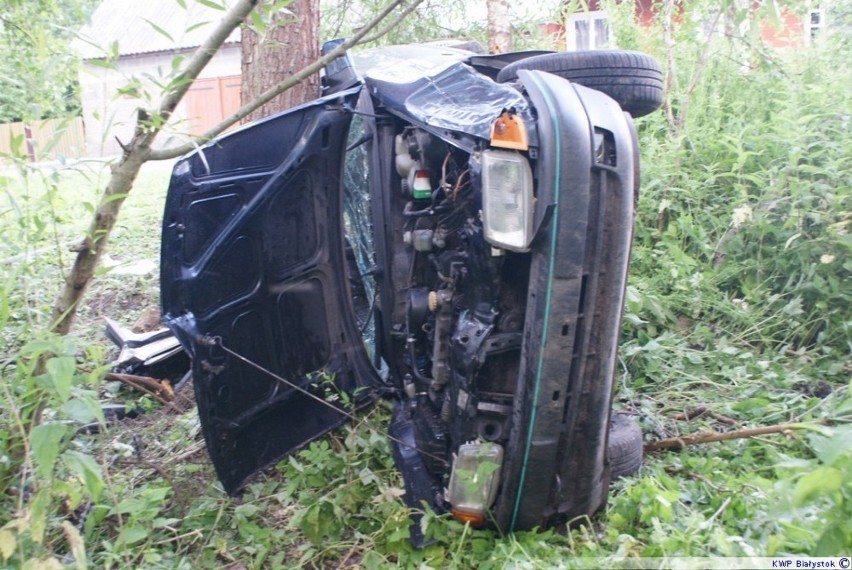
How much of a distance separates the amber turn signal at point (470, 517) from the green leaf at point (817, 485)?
1180 mm

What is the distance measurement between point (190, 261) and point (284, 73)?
193cm

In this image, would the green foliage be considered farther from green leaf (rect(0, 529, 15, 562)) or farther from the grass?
green leaf (rect(0, 529, 15, 562))

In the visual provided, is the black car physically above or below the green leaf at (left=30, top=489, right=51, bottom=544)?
above

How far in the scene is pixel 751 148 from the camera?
507 centimetres

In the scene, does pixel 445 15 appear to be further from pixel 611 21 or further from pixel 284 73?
pixel 284 73

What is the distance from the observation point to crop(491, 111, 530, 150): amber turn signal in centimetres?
227

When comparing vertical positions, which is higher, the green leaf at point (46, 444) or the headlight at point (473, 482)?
the green leaf at point (46, 444)

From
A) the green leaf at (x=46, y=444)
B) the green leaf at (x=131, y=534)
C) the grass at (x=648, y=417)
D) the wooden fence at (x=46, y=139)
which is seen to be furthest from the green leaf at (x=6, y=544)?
the wooden fence at (x=46, y=139)

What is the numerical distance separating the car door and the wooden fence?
41cm

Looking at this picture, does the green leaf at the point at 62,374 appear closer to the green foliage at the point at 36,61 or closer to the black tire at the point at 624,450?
the green foliage at the point at 36,61

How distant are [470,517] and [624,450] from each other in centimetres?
71

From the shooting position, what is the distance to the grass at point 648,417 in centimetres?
217

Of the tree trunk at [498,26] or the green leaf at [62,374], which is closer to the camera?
the green leaf at [62,374]

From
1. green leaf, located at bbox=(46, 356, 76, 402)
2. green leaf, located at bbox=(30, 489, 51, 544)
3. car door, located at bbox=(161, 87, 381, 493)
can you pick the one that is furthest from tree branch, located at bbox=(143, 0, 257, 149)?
green leaf, located at bbox=(30, 489, 51, 544)
